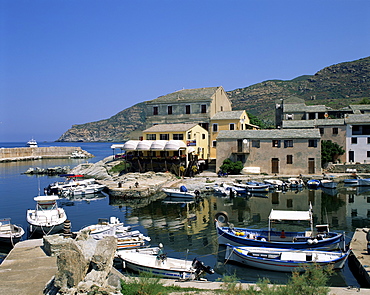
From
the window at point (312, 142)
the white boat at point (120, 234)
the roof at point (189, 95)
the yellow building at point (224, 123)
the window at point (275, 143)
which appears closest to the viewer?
the white boat at point (120, 234)

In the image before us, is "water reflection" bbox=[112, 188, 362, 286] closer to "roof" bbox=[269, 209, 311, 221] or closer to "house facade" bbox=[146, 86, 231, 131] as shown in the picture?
"roof" bbox=[269, 209, 311, 221]

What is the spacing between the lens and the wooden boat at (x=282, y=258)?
17188mm

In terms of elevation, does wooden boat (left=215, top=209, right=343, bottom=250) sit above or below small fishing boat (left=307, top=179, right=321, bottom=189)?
below

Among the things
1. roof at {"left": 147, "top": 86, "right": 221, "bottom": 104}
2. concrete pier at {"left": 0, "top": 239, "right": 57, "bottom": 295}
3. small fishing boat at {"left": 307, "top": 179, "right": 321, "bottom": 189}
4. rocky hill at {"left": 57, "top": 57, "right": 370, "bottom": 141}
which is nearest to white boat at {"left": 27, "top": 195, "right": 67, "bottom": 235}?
concrete pier at {"left": 0, "top": 239, "right": 57, "bottom": 295}

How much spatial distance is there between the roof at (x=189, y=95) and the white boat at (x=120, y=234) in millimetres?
36849

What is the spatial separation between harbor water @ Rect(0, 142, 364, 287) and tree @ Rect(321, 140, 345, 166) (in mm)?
7947

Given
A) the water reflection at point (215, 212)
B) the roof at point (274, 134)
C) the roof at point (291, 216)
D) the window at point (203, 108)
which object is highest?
the window at point (203, 108)

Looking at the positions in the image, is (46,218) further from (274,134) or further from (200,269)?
(274,134)

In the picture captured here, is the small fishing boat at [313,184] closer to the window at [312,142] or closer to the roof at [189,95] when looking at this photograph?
the window at [312,142]

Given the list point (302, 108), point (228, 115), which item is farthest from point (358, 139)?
point (228, 115)


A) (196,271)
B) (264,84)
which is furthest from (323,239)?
(264,84)

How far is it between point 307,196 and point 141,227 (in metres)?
21.0

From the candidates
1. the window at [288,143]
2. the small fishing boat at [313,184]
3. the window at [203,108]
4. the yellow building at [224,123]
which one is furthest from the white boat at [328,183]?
the window at [203,108]

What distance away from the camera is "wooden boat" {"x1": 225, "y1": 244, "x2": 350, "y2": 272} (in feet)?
56.4
